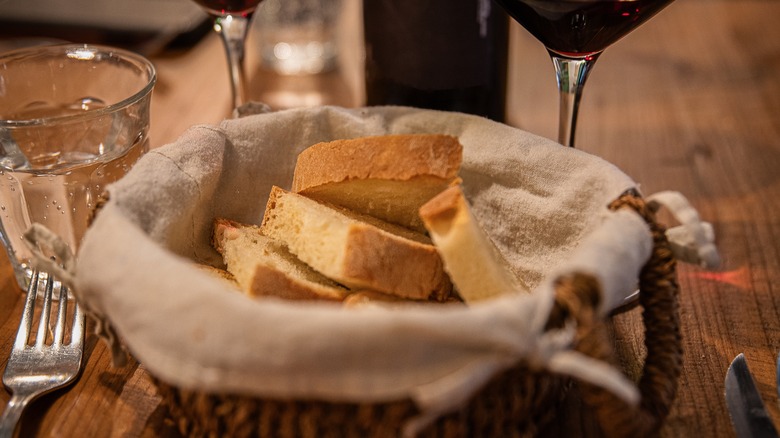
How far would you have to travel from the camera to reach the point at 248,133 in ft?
2.61

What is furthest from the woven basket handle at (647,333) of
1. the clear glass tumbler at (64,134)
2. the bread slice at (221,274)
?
the clear glass tumbler at (64,134)

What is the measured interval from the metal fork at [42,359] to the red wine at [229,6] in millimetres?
428

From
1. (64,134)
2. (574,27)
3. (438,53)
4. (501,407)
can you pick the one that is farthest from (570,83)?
(64,134)

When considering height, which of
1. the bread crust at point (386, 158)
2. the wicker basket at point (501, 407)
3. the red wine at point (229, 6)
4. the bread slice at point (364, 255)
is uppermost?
the red wine at point (229, 6)

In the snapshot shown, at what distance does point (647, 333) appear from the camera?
597 mm

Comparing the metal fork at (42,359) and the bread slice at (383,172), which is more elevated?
the bread slice at (383,172)

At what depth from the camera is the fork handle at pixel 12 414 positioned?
1.95 ft

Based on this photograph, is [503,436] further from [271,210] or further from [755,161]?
[755,161]

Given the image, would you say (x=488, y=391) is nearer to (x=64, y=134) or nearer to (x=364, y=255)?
(x=364, y=255)

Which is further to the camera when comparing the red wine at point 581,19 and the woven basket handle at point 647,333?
the red wine at point 581,19

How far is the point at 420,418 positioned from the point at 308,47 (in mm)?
1172

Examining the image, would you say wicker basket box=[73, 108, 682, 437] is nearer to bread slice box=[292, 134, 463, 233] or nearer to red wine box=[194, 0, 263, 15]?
bread slice box=[292, 134, 463, 233]

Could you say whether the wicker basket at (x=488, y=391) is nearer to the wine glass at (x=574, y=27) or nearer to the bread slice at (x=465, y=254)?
the bread slice at (x=465, y=254)

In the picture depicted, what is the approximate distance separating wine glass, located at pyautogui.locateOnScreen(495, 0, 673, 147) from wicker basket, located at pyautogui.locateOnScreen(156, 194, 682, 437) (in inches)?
11.2
